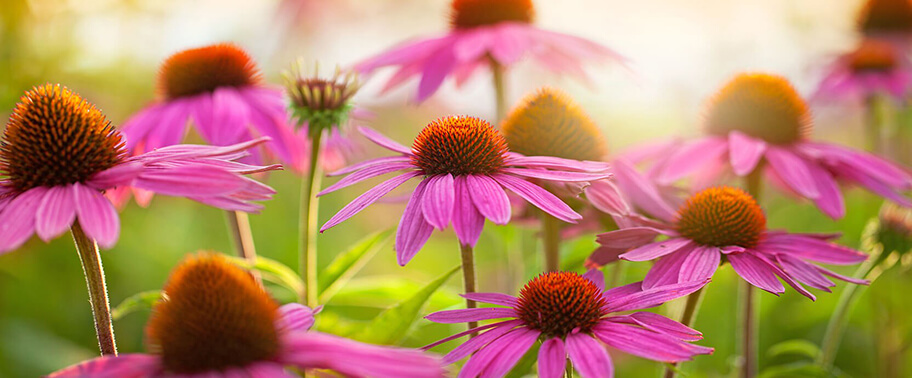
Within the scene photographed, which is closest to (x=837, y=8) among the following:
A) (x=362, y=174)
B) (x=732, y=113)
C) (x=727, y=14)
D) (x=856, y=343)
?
(x=727, y=14)

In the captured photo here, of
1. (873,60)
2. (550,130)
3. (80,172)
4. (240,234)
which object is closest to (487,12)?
(550,130)

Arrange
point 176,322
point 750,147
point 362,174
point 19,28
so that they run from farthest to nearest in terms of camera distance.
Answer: point 19,28 < point 750,147 < point 362,174 < point 176,322

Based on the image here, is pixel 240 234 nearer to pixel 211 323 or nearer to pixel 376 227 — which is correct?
pixel 211 323

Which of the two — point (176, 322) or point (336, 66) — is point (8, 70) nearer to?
point (336, 66)

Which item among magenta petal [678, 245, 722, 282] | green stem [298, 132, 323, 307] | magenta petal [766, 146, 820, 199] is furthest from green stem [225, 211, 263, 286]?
magenta petal [766, 146, 820, 199]

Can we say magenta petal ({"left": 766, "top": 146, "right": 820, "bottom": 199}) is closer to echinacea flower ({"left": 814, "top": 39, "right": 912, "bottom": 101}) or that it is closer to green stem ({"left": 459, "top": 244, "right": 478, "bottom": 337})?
green stem ({"left": 459, "top": 244, "right": 478, "bottom": 337})
